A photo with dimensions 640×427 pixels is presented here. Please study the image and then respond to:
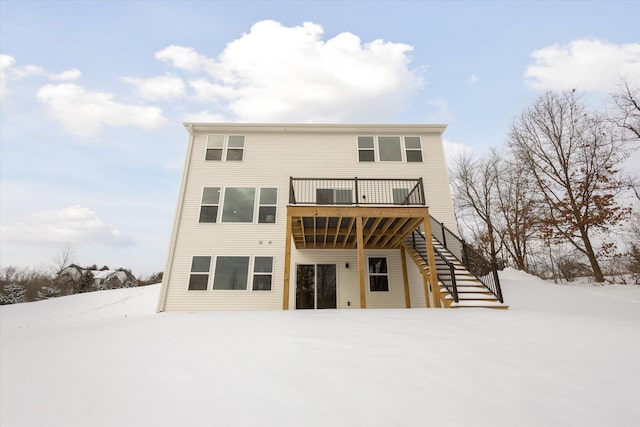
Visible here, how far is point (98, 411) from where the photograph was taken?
1.97m

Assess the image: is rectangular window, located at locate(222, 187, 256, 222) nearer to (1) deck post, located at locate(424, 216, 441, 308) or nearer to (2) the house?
(2) the house

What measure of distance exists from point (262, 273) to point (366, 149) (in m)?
7.18

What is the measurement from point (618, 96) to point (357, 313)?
18.7 meters

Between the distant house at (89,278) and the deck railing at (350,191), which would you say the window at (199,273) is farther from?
the distant house at (89,278)

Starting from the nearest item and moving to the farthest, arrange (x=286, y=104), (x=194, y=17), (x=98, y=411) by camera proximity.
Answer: (x=98, y=411) → (x=194, y=17) → (x=286, y=104)

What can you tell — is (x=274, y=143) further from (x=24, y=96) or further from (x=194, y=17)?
(x=24, y=96)

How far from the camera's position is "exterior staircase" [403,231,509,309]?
258 inches

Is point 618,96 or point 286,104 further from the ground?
point 286,104

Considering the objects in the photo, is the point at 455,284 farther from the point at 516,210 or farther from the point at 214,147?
the point at 516,210

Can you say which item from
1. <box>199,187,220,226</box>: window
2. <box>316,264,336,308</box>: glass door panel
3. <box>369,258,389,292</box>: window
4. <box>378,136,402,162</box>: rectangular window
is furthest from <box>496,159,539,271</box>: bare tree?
<box>199,187,220,226</box>: window

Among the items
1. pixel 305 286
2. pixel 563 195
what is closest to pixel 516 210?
pixel 563 195

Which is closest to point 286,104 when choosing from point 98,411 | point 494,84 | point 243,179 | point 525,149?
point 243,179

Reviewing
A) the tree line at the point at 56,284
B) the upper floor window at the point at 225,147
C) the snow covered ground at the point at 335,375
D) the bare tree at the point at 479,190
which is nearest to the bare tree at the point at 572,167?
the bare tree at the point at 479,190

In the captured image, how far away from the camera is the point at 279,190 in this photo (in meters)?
10.5
